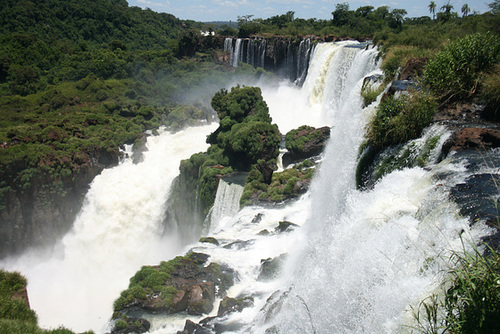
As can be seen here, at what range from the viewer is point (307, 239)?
11766 mm

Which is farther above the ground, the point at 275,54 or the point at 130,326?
the point at 275,54

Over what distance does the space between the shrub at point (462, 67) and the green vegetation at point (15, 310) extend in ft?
32.0

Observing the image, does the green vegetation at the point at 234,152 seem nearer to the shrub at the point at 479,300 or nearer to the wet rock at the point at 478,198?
the wet rock at the point at 478,198

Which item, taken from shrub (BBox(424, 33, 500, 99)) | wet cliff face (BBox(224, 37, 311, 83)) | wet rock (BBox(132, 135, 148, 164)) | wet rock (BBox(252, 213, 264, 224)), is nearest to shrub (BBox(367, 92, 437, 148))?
shrub (BBox(424, 33, 500, 99))

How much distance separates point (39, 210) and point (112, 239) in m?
5.10

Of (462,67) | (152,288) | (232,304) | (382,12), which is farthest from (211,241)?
(382,12)

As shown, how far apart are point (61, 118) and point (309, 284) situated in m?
30.0

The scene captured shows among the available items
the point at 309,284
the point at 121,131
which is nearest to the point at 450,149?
the point at 309,284

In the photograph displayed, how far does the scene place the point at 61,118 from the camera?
1204 inches

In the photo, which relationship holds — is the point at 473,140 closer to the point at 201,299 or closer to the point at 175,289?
the point at 201,299

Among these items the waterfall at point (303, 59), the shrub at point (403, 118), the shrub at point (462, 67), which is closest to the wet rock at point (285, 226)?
the shrub at point (403, 118)

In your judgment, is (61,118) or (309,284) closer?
(309,284)

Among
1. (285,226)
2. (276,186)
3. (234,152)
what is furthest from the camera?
(234,152)

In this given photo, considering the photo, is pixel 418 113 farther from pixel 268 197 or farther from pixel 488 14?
pixel 488 14
